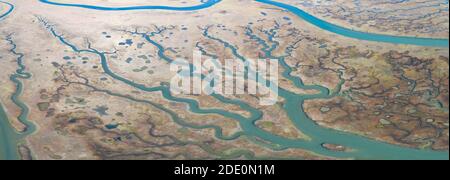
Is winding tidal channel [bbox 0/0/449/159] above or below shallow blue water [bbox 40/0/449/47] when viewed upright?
below

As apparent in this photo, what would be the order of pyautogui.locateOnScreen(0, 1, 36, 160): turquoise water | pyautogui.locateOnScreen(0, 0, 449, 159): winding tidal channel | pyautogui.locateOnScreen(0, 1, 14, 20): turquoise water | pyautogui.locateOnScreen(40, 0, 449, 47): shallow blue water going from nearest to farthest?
pyautogui.locateOnScreen(0, 1, 36, 160): turquoise water → pyautogui.locateOnScreen(0, 0, 449, 159): winding tidal channel → pyautogui.locateOnScreen(40, 0, 449, 47): shallow blue water → pyautogui.locateOnScreen(0, 1, 14, 20): turquoise water

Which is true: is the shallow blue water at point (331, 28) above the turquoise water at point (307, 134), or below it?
above

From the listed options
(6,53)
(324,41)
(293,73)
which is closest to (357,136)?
(293,73)

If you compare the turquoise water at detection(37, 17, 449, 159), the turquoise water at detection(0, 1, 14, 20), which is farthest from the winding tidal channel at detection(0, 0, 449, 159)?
the turquoise water at detection(0, 1, 14, 20)

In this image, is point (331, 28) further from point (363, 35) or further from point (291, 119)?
point (291, 119)

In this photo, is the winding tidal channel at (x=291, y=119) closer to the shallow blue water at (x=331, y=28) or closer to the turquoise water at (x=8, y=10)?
the shallow blue water at (x=331, y=28)

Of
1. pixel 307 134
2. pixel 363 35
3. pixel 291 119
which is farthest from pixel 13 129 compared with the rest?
pixel 363 35

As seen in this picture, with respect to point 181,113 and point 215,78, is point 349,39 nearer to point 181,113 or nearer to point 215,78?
point 215,78

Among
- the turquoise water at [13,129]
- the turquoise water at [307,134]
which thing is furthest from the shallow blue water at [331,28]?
the turquoise water at [13,129]

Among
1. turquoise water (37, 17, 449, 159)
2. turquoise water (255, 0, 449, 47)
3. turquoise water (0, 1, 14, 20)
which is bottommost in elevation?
turquoise water (37, 17, 449, 159)

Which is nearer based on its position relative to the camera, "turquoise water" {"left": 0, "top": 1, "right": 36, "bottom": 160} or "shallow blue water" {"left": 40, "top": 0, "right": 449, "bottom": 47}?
"turquoise water" {"left": 0, "top": 1, "right": 36, "bottom": 160}

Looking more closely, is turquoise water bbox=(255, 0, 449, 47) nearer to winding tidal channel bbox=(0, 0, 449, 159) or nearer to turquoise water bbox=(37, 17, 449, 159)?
winding tidal channel bbox=(0, 0, 449, 159)
